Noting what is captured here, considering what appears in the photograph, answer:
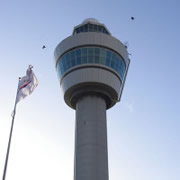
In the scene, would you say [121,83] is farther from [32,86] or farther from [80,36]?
[32,86]

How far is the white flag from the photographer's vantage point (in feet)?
87.9

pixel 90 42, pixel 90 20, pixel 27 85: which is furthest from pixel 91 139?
pixel 90 20

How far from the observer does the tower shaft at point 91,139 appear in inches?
1575

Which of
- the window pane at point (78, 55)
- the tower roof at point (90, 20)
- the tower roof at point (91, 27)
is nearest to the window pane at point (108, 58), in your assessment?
the window pane at point (78, 55)

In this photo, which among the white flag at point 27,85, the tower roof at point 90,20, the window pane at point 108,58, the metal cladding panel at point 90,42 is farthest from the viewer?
the tower roof at point 90,20

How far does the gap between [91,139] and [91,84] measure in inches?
341

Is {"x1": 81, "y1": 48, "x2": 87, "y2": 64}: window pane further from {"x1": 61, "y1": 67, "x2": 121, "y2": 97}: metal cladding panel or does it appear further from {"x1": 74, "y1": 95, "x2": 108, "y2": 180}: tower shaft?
{"x1": 74, "y1": 95, "x2": 108, "y2": 180}: tower shaft

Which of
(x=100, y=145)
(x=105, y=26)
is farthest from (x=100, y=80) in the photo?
(x=105, y=26)

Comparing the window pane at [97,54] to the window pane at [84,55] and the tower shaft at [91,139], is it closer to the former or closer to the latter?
the window pane at [84,55]

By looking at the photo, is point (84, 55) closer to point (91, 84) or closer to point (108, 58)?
point (108, 58)

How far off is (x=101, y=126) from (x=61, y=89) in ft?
32.7

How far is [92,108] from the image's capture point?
145 feet

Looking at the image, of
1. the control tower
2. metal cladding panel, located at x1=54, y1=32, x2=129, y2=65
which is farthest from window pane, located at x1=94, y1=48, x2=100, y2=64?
metal cladding panel, located at x1=54, y1=32, x2=129, y2=65

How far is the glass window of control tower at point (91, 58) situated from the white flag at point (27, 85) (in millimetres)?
18967
